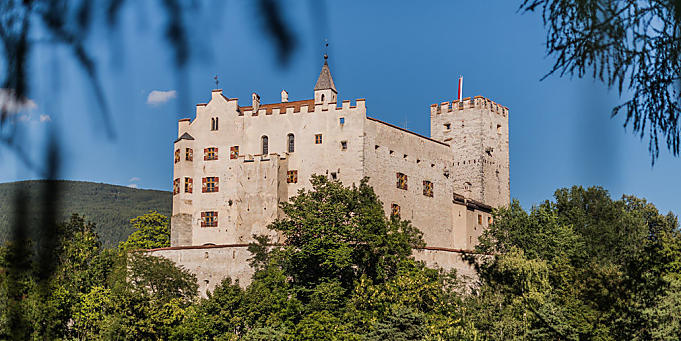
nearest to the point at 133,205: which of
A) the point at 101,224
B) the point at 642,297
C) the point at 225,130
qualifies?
the point at 101,224

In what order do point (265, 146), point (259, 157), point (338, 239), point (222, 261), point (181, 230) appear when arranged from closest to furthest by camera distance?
1. point (338, 239)
2. point (222, 261)
3. point (259, 157)
4. point (181, 230)
5. point (265, 146)

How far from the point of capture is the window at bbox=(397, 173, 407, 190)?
169 ft

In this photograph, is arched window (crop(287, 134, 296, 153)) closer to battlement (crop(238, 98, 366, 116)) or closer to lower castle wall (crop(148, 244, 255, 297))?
battlement (crop(238, 98, 366, 116))

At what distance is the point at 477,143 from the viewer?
61.8 m

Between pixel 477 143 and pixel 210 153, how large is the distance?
72.2 ft

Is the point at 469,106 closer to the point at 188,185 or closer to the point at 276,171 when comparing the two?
the point at 276,171

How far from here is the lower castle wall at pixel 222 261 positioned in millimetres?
45656

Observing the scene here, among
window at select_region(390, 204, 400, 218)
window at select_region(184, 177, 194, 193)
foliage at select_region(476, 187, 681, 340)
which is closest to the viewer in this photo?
foliage at select_region(476, 187, 681, 340)

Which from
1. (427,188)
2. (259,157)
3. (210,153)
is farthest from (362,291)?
(210,153)

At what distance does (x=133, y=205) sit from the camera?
156 meters


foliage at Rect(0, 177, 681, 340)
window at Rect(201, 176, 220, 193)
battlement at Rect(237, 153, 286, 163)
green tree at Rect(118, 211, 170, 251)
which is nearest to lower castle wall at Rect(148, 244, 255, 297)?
foliage at Rect(0, 177, 681, 340)

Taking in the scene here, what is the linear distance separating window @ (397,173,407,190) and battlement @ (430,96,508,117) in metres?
13.2

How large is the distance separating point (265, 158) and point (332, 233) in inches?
321

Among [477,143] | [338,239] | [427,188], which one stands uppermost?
[477,143]
